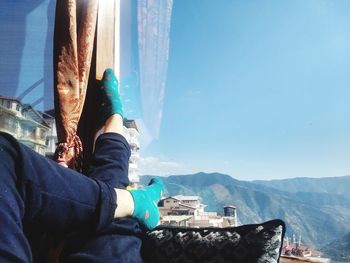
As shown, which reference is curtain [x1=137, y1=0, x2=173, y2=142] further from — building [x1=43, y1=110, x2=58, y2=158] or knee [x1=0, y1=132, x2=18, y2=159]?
knee [x1=0, y1=132, x2=18, y2=159]

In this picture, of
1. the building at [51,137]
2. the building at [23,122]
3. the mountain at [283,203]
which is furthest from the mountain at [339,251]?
the mountain at [283,203]

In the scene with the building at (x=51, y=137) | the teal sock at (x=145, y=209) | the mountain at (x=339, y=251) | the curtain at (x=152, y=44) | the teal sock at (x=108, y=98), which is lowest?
the mountain at (x=339, y=251)

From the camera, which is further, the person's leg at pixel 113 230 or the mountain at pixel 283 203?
the mountain at pixel 283 203

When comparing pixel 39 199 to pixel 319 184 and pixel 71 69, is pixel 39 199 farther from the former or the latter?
pixel 319 184

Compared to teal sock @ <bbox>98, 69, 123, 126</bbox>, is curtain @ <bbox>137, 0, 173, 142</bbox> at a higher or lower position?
higher

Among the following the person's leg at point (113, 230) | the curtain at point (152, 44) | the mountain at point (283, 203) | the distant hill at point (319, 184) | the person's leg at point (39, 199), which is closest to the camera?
the person's leg at point (39, 199)

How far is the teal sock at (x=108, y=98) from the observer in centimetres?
104

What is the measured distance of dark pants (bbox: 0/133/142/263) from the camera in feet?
1.28

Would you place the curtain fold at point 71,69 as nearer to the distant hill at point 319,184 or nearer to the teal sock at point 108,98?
the teal sock at point 108,98

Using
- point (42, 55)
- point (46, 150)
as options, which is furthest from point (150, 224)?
point (42, 55)

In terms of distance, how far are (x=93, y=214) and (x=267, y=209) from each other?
78212 millimetres

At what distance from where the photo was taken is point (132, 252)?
0.62 m

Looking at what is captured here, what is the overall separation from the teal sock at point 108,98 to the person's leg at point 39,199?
1.79ft

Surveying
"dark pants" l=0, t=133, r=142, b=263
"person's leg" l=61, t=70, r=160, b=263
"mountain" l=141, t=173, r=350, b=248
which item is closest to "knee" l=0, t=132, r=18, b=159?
"dark pants" l=0, t=133, r=142, b=263
